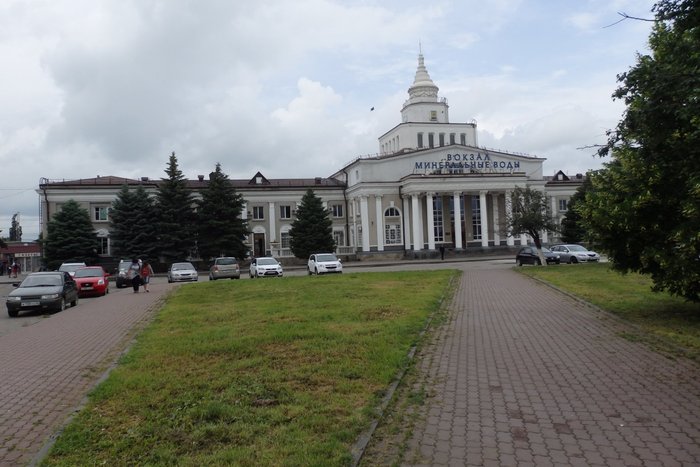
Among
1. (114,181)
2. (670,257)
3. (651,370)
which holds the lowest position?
(651,370)

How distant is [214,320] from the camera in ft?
44.7

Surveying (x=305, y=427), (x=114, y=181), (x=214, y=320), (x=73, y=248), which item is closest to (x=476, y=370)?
(x=305, y=427)

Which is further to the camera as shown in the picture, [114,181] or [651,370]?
[114,181]

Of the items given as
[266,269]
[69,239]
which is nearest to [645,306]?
[266,269]

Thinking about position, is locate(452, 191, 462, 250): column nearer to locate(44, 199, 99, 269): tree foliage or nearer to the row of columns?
the row of columns

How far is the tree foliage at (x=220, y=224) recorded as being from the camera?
177 ft

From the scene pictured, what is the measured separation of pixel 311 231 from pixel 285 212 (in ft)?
41.6

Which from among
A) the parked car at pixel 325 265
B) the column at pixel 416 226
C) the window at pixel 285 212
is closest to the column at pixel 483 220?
the column at pixel 416 226

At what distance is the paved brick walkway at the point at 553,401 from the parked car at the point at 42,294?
47.5ft

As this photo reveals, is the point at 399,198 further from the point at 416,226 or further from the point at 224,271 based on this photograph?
the point at 224,271

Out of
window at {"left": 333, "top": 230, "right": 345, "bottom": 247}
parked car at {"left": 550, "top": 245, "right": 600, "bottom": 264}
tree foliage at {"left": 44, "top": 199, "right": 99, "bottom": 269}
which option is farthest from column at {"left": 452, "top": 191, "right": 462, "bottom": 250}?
tree foliage at {"left": 44, "top": 199, "right": 99, "bottom": 269}

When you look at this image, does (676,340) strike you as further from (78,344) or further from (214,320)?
(78,344)

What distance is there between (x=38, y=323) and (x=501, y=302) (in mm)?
13699

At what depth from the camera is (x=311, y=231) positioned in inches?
2256
